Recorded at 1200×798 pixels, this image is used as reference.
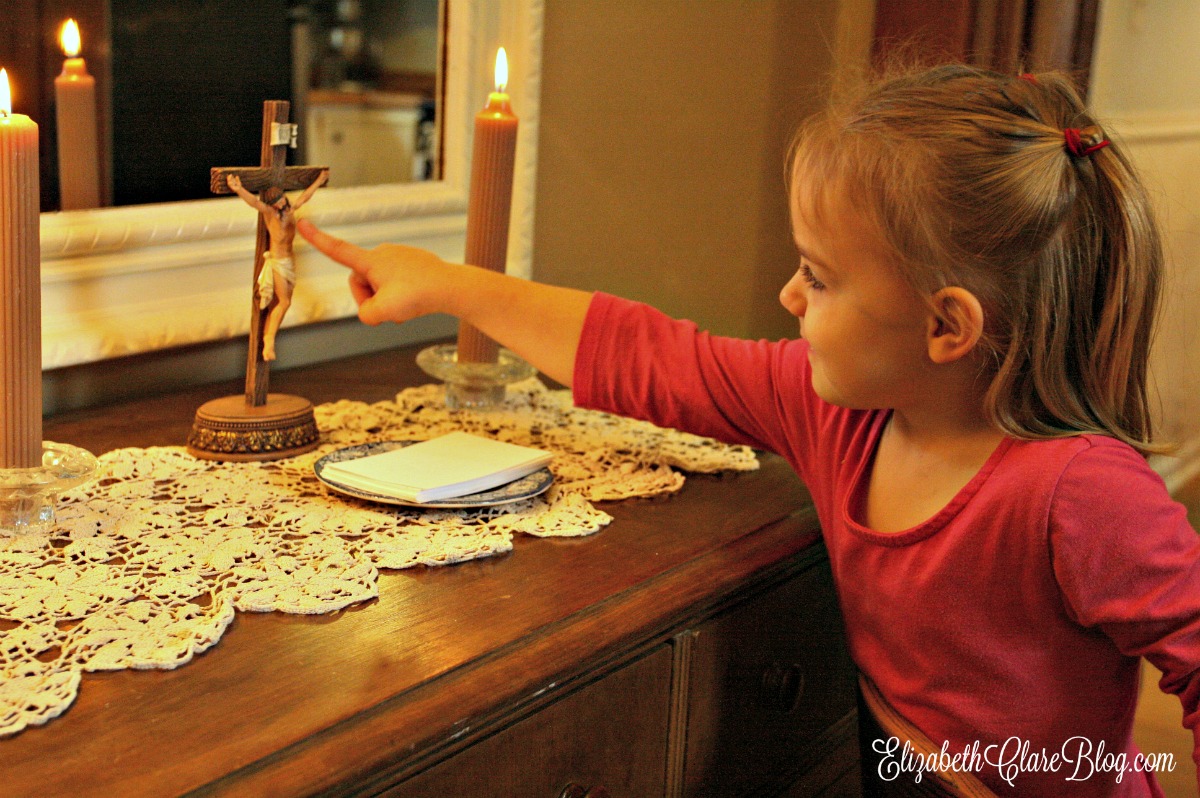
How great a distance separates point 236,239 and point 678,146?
58 cm

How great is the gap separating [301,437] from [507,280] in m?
0.21

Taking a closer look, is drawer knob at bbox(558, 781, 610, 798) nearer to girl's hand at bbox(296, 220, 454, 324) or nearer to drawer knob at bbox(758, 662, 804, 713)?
drawer knob at bbox(758, 662, 804, 713)

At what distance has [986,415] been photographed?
31.2 inches

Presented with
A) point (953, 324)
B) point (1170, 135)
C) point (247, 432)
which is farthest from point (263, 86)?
point (1170, 135)

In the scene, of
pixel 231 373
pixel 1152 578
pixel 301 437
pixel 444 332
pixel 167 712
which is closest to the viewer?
pixel 167 712

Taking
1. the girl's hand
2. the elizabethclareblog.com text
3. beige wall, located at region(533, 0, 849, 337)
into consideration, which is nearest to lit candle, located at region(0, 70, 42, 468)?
the girl's hand

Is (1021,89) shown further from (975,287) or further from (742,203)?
(742,203)

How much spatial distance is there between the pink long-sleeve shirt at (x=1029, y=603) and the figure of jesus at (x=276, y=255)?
44 cm

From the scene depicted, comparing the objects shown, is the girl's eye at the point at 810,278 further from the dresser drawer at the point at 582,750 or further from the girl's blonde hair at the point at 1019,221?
the dresser drawer at the point at 582,750

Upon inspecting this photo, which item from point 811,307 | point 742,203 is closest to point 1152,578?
point 811,307

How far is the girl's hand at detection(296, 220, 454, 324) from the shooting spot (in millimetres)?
964

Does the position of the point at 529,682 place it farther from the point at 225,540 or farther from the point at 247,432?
the point at 247,432

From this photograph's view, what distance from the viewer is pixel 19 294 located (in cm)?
72

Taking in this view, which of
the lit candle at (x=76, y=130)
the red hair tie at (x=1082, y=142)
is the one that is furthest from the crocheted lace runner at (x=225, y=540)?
the red hair tie at (x=1082, y=142)
